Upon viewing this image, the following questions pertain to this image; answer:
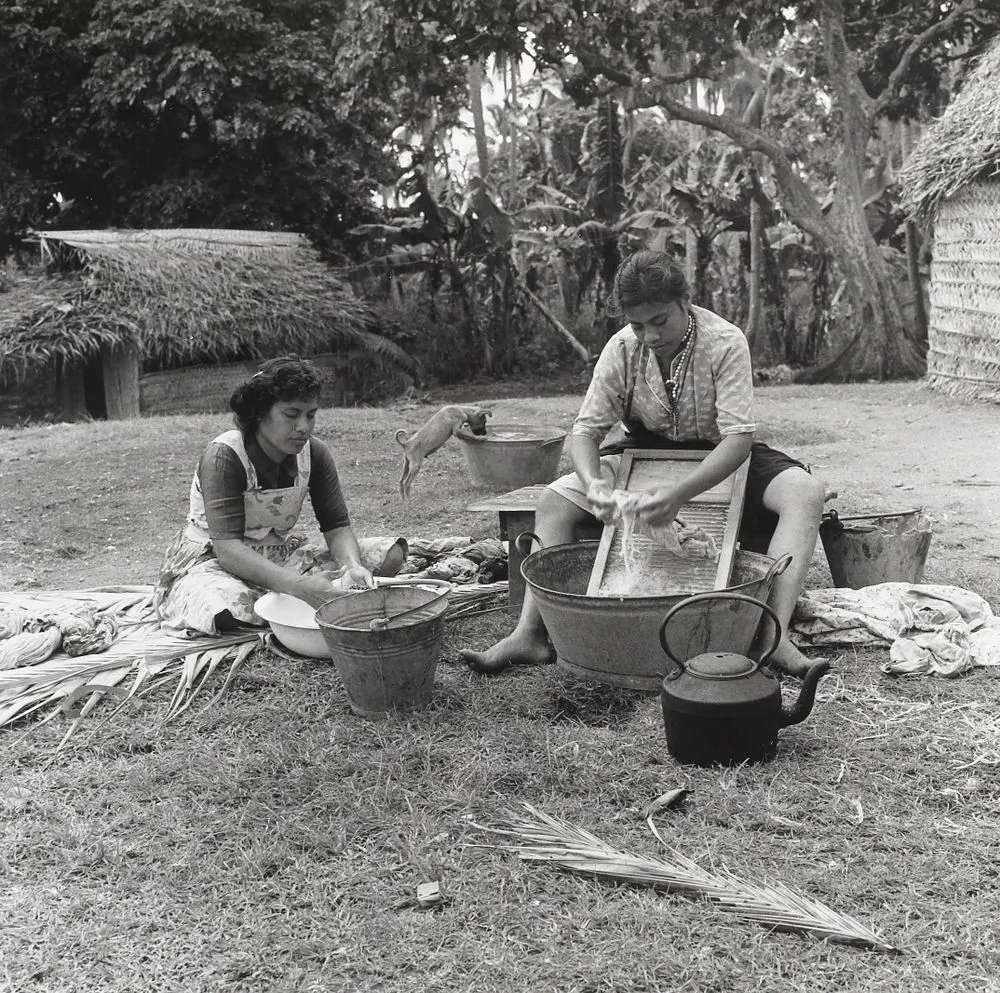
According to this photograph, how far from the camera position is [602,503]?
3377 mm

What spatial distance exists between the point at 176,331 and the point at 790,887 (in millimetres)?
10601

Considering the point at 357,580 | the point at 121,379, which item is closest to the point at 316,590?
the point at 357,580

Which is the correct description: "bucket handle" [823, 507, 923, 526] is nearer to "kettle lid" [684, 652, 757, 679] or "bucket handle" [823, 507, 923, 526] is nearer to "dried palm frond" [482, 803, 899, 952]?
"kettle lid" [684, 652, 757, 679]

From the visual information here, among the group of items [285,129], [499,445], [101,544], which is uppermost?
[285,129]

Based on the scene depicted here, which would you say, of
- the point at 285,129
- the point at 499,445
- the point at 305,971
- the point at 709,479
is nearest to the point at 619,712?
the point at 709,479

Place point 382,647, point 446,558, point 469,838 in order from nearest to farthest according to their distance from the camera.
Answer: point 469,838 → point 382,647 → point 446,558

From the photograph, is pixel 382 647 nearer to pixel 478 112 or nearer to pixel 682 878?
pixel 682 878

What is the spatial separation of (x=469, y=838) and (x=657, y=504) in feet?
3.90

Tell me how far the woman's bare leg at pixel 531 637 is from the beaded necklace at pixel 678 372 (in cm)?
48

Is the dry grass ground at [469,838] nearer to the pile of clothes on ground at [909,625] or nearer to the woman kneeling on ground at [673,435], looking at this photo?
the pile of clothes on ground at [909,625]

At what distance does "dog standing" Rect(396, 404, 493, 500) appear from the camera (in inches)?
257

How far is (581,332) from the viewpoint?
16.0 metres

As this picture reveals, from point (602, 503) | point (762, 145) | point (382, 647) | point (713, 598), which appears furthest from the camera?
point (762, 145)

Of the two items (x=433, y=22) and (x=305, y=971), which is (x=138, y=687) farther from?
(x=433, y=22)
